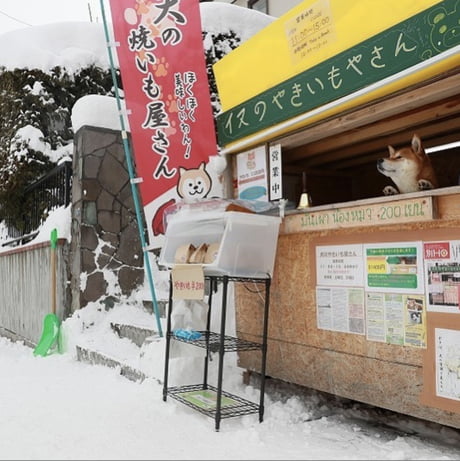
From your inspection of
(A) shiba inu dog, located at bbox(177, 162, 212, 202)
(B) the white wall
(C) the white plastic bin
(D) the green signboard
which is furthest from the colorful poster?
(B) the white wall

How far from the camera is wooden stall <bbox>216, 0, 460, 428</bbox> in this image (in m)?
3.02

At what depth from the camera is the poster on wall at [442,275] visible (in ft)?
9.64

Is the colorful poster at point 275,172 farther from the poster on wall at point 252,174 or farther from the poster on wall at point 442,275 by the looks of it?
the poster on wall at point 442,275

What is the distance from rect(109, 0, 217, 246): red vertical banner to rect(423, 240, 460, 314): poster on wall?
251 cm

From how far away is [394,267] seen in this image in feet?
10.8

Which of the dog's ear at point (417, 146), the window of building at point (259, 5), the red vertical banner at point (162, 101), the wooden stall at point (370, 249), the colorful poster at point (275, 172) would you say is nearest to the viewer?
the wooden stall at point (370, 249)

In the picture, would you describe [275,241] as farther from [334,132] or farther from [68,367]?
[68,367]

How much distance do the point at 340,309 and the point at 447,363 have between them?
0.88 m

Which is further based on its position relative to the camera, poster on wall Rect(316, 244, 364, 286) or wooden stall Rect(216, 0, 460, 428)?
poster on wall Rect(316, 244, 364, 286)

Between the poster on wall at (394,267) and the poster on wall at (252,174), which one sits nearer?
the poster on wall at (394,267)

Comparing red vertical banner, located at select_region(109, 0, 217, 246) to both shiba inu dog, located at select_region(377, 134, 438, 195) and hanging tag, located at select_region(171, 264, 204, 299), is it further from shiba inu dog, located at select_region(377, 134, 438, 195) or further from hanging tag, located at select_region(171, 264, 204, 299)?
shiba inu dog, located at select_region(377, 134, 438, 195)

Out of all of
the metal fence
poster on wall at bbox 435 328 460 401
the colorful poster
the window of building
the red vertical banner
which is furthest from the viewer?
the window of building

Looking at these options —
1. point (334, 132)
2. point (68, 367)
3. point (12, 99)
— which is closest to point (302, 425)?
point (334, 132)

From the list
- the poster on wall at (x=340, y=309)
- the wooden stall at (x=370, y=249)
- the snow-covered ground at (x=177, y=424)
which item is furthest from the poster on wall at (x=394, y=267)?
the snow-covered ground at (x=177, y=424)
